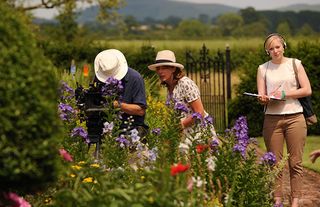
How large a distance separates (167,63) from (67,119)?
3.78ft

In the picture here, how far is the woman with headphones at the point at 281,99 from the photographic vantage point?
6.55 metres

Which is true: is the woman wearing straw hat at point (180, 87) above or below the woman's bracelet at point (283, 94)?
above

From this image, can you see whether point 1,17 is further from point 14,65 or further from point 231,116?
point 231,116

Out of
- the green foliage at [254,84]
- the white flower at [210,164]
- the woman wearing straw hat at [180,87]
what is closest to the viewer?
the white flower at [210,164]

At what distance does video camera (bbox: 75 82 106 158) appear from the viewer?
19.1 feet

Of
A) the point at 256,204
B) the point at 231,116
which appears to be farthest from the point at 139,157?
the point at 231,116

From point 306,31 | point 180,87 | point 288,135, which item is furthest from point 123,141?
point 306,31

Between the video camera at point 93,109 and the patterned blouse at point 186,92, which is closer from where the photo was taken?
the video camera at point 93,109

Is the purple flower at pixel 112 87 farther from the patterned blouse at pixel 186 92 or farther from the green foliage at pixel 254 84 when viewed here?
the green foliage at pixel 254 84

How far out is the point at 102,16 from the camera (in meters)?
26.6

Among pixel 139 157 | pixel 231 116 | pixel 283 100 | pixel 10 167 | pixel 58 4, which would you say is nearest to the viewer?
pixel 10 167

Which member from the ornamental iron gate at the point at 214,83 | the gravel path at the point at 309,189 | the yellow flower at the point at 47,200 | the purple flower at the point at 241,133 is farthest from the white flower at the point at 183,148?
the ornamental iron gate at the point at 214,83

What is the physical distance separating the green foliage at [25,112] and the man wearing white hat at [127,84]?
90.5 inches

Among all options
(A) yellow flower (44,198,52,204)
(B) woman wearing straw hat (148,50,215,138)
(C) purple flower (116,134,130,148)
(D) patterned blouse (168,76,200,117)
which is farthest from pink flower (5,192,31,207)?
(D) patterned blouse (168,76,200,117)
